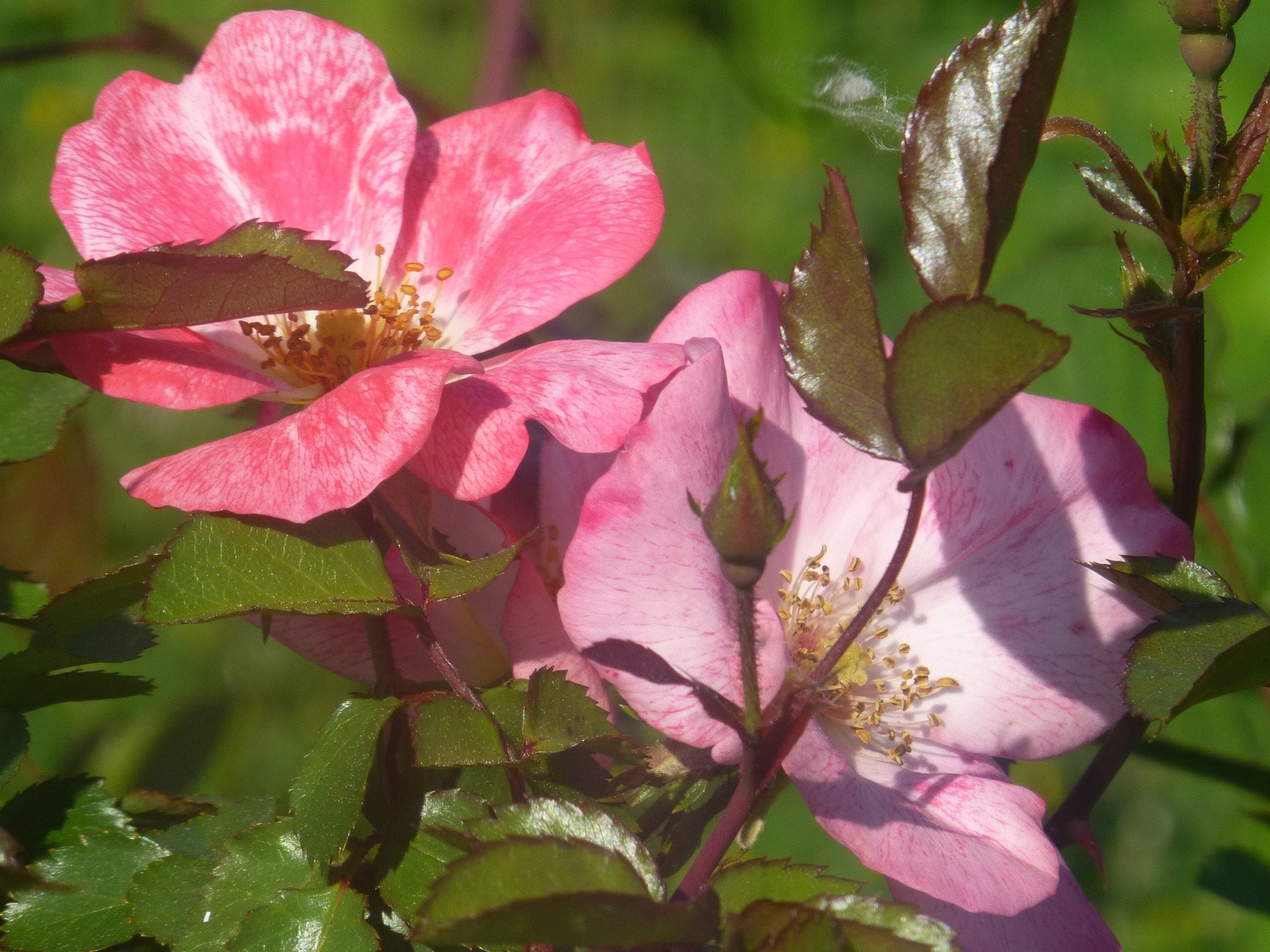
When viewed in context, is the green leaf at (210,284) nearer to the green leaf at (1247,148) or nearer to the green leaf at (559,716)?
the green leaf at (559,716)

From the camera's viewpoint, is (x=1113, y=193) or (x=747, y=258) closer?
(x=1113, y=193)

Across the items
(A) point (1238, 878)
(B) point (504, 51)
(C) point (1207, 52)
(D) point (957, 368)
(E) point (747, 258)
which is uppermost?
(C) point (1207, 52)

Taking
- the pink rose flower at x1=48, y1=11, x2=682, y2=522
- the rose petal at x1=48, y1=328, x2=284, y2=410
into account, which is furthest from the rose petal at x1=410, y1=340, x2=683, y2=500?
the rose petal at x1=48, y1=328, x2=284, y2=410

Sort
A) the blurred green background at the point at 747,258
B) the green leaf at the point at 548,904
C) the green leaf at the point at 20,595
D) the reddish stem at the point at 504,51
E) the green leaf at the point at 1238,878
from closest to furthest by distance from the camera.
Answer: the green leaf at the point at 548,904
the green leaf at the point at 20,595
the green leaf at the point at 1238,878
the blurred green background at the point at 747,258
the reddish stem at the point at 504,51

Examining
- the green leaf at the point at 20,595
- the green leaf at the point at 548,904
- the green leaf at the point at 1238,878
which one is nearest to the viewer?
the green leaf at the point at 548,904

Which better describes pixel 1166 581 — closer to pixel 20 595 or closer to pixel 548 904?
pixel 548 904

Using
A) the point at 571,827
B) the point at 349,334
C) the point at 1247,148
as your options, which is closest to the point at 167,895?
the point at 571,827

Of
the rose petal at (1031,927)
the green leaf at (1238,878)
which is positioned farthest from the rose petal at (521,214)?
the green leaf at (1238,878)
